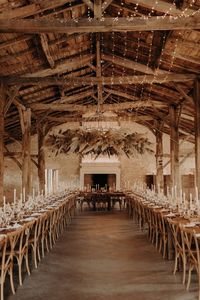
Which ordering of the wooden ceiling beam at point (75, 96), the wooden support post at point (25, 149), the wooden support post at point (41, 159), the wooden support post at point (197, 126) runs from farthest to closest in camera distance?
the wooden support post at point (41, 159)
the wooden ceiling beam at point (75, 96)
the wooden support post at point (25, 149)
the wooden support post at point (197, 126)

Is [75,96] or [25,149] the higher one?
[75,96]

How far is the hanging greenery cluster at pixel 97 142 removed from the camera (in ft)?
43.2

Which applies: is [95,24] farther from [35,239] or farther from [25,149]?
[25,149]

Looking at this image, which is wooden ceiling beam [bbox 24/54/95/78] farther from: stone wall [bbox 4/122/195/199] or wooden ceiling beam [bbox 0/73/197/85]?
stone wall [bbox 4/122/195/199]

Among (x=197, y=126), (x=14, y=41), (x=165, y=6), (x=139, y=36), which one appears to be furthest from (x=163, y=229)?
(x=14, y=41)

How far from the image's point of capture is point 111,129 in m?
12.4

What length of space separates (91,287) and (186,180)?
14.2 meters

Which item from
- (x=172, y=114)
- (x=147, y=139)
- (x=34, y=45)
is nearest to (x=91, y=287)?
(x=34, y=45)

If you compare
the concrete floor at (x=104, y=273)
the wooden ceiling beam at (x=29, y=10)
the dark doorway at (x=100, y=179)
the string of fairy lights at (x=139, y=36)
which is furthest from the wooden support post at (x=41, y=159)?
the wooden ceiling beam at (x=29, y=10)

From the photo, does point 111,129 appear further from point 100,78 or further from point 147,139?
point 147,139

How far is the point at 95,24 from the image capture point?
5.76 meters

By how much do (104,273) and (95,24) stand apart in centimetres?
376

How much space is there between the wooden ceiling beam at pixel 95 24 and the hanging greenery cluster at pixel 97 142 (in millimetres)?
6463

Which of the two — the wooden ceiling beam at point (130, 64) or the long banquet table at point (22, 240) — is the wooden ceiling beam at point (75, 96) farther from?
the long banquet table at point (22, 240)
